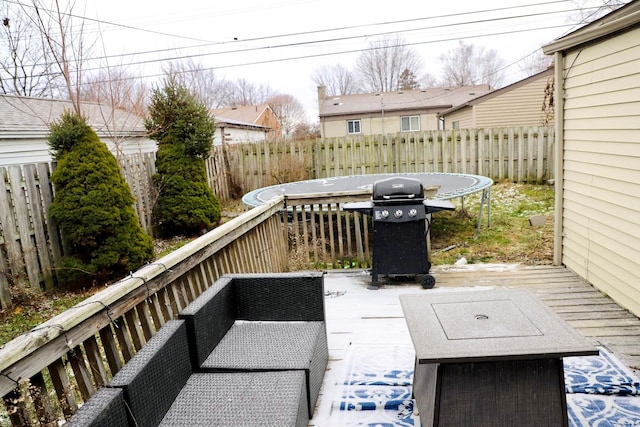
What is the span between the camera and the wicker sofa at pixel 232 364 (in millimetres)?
1544

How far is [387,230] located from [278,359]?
2.21 meters

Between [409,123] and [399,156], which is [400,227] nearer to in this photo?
[399,156]

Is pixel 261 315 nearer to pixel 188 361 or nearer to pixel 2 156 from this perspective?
pixel 188 361

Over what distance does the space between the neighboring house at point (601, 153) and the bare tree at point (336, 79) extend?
3184 centimetres

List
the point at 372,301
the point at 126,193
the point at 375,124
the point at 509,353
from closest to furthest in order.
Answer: the point at 509,353 → the point at 372,301 → the point at 126,193 → the point at 375,124

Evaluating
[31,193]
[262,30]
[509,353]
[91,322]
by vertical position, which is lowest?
[509,353]

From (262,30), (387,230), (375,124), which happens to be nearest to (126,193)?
(387,230)

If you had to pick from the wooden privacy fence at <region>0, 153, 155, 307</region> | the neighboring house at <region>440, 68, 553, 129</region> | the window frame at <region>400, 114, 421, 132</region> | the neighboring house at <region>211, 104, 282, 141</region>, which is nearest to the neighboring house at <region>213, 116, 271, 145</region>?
the neighboring house at <region>211, 104, 282, 141</region>

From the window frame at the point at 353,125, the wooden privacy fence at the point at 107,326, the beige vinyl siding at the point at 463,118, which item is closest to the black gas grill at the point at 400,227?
the wooden privacy fence at the point at 107,326

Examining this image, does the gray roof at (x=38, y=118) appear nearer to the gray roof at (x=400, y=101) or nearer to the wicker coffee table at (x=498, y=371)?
the wicker coffee table at (x=498, y=371)

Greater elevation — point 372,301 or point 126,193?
point 126,193

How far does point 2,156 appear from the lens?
29.4 feet

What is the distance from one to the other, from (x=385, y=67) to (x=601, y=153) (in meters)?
30.8

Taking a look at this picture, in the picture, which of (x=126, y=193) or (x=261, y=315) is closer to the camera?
(x=261, y=315)
